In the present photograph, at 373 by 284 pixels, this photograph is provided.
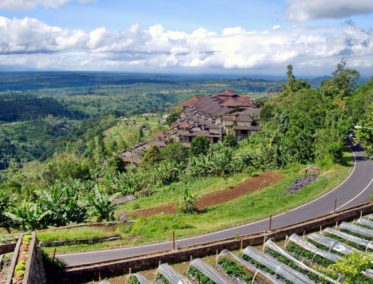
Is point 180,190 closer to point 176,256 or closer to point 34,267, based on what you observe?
point 176,256

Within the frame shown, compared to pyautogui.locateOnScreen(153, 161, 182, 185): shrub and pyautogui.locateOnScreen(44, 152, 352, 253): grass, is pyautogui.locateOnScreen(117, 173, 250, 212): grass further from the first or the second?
pyautogui.locateOnScreen(153, 161, 182, 185): shrub

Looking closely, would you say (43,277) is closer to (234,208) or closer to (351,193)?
(234,208)

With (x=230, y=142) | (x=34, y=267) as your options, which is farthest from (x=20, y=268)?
(x=230, y=142)

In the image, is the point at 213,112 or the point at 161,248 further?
the point at 213,112

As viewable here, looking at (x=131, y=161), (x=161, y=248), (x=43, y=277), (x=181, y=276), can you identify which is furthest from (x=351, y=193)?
(x=131, y=161)

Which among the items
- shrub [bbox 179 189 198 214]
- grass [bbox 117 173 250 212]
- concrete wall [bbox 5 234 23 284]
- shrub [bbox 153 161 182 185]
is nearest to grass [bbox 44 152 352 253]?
grass [bbox 117 173 250 212]
